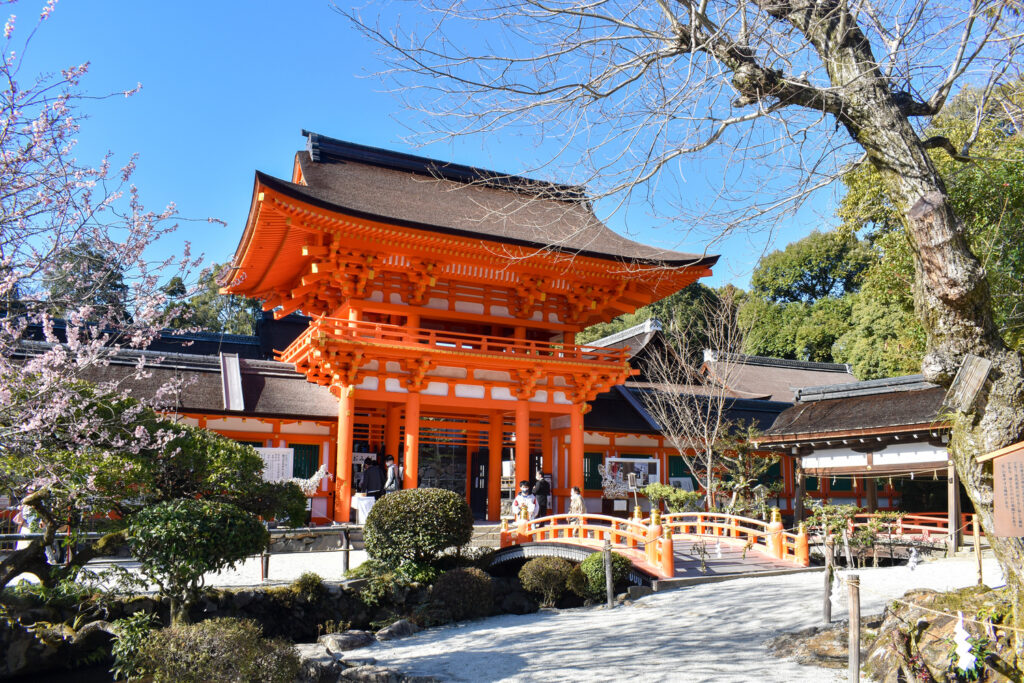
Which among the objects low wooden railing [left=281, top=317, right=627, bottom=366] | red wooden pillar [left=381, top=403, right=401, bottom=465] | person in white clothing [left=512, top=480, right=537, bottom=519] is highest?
low wooden railing [left=281, top=317, right=627, bottom=366]

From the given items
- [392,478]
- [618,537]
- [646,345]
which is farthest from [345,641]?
[646,345]

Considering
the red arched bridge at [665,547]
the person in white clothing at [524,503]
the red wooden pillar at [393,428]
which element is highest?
the red wooden pillar at [393,428]

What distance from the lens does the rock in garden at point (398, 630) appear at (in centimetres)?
1039

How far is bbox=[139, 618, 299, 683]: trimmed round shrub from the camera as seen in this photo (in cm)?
700

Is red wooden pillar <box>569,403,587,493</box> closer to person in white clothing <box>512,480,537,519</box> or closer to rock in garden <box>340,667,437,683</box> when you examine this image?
person in white clothing <box>512,480,537,519</box>

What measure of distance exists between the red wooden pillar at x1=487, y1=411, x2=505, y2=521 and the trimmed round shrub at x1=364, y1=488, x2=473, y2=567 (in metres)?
5.21

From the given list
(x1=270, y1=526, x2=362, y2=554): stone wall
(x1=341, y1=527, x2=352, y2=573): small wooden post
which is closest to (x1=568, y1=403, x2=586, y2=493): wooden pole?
(x1=270, y1=526, x2=362, y2=554): stone wall

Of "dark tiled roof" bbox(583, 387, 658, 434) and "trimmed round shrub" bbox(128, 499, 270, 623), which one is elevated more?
"dark tiled roof" bbox(583, 387, 658, 434)

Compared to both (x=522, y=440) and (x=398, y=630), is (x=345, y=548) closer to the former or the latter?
(x=398, y=630)

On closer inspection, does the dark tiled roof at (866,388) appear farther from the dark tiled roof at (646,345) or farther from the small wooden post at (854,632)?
the small wooden post at (854,632)

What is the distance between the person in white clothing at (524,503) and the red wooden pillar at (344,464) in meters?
3.36

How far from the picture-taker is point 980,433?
5.15 metres

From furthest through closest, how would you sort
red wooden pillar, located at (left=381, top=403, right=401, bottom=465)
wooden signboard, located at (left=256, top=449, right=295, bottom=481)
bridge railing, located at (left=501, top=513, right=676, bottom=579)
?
1. red wooden pillar, located at (left=381, top=403, right=401, bottom=465)
2. wooden signboard, located at (left=256, top=449, right=295, bottom=481)
3. bridge railing, located at (left=501, top=513, right=676, bottom=579)

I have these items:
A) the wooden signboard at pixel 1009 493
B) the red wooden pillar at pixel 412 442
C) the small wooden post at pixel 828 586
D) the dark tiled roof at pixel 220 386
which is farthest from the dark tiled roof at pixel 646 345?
the wooden signboard at pixel 1009 493
